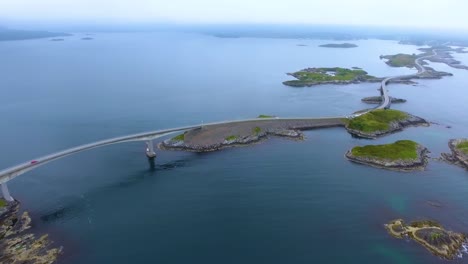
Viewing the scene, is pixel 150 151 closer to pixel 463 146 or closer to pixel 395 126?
pixel 395 126

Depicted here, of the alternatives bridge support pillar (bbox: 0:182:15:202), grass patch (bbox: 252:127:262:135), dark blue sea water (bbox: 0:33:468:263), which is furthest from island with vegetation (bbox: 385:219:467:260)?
bridge support pillar (bbox: 0:182:15:202)

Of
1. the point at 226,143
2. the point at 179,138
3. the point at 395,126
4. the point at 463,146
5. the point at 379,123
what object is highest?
the point at 179,138

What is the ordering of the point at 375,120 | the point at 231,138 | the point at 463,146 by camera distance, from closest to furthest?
the point at 463,146
the point at 231,138
the point at 375,120

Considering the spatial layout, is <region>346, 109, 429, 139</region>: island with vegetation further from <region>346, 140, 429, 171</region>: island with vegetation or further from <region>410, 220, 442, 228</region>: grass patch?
<region>410, 220, 442, 228</region>: grass patch

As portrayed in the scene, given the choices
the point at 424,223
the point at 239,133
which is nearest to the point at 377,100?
the point at 239,133

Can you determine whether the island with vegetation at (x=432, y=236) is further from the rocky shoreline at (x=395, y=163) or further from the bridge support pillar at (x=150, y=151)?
the bridge support pillar at (x=150, y=151)

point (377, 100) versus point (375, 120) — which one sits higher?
point (377, 100)

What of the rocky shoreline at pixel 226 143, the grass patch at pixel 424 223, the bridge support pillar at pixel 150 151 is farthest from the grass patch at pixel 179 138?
the grass patch at pixel 424 223
